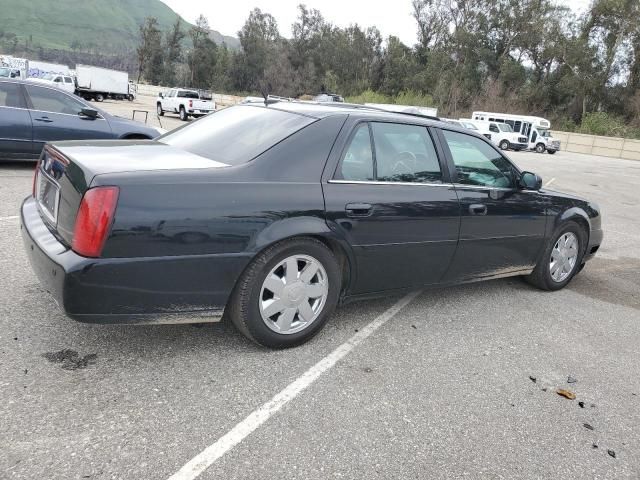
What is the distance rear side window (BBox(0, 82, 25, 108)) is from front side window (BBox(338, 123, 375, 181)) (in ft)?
22.6

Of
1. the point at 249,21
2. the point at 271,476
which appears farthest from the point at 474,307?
the point at 249,21

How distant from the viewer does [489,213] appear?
14.4ft

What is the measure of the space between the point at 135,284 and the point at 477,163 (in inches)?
114

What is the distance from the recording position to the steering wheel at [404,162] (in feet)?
12.9

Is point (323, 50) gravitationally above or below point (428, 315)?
above

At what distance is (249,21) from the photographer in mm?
83375

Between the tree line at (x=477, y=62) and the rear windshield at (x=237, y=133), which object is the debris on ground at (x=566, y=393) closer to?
the rear windshield at (x=237, y=133)

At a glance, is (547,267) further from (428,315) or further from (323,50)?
(323,50)

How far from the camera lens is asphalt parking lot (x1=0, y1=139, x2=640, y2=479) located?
2479 mm

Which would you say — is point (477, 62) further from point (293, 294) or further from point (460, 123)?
point (293, 294)

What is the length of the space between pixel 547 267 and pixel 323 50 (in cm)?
7529

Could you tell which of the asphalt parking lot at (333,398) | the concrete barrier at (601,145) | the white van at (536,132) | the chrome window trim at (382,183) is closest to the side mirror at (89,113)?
the asphalt parking lot at (333,398)

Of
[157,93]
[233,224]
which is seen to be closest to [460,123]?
[233,224]

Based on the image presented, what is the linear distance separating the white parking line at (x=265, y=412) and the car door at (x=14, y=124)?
6.87m
